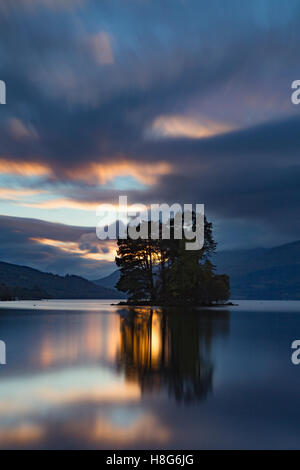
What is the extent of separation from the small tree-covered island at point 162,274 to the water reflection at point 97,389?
74.2 metres

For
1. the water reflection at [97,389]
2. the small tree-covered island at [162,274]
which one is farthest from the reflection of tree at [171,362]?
the small tree-covered island at [162,274]

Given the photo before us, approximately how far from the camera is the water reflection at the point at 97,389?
10766mm

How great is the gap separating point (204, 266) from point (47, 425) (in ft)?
310

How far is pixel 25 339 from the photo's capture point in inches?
1261

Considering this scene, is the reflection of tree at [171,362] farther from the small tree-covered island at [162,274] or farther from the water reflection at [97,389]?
the small tree-covered island at [162,274]

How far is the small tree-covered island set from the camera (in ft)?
342

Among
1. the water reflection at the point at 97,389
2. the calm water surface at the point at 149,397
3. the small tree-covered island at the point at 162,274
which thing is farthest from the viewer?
the small tree-covered island at the point at 162,274

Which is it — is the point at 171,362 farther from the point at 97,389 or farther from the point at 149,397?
the point at 149,397

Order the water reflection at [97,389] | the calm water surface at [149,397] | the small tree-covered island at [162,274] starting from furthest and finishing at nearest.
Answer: the small tree-covered island at [162,274] < the water reflection at [97,389] < the calm water surface at [149,397]

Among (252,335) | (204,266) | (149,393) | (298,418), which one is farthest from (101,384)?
(204,266)

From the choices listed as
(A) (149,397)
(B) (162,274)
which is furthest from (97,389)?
(B) (162,274)

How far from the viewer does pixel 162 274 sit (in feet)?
353

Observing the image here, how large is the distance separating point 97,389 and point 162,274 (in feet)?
301
